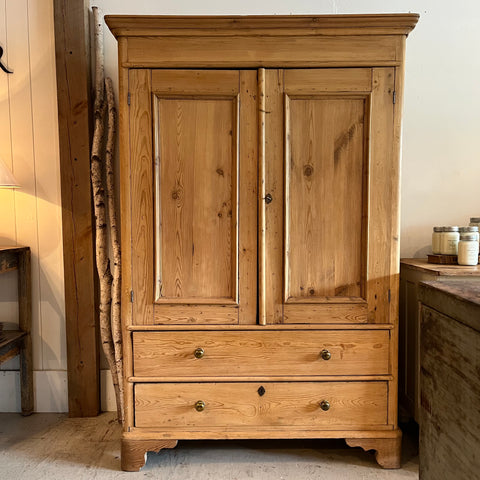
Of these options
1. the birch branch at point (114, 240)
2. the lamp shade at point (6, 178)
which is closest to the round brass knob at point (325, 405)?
the birch branch at point (114, 240)

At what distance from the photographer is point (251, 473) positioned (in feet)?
6.15

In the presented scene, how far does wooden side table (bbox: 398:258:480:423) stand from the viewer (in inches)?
75.3

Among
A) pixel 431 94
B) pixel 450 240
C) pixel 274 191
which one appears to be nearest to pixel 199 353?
pixel 274 191

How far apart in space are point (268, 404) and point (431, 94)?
1952mm

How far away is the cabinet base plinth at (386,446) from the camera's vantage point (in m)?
1.89

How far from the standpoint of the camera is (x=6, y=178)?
216 centimetres

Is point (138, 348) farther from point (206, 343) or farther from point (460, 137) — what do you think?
point (460, 137)

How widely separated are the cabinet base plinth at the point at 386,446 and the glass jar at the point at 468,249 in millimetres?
869

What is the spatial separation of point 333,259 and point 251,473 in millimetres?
1068

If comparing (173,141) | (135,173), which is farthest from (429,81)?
(135,173)

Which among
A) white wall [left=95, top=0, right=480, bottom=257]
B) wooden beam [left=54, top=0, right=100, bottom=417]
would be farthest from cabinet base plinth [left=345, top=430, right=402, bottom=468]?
wooden beam [left=54, top=0, right=100, bottom=417]

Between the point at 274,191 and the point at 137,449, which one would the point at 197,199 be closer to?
the point at 274,191

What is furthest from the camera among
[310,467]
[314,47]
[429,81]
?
[429,81]

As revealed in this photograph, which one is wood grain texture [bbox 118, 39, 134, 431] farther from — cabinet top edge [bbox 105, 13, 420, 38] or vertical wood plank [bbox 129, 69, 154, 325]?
cabinet top edge [bbox 105, 13, 420, 38]
